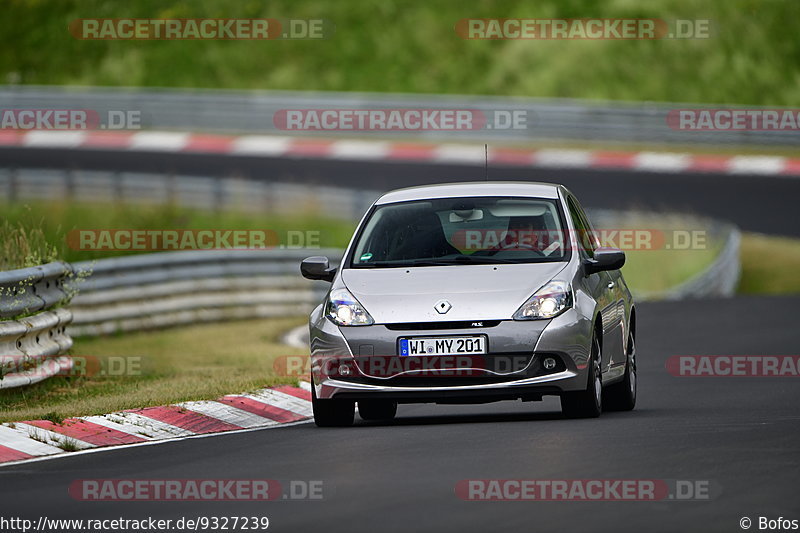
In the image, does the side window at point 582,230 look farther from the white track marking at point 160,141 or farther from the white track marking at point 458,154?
the white track marking at point 160,141

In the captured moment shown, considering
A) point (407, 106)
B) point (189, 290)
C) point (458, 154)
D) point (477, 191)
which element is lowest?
point (189, 290)

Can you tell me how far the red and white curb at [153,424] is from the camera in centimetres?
1044

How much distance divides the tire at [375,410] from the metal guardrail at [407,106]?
2513cm

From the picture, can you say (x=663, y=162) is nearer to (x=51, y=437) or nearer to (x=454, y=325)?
(x=454, y=325)

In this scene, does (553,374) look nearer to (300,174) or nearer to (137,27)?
(300,174)

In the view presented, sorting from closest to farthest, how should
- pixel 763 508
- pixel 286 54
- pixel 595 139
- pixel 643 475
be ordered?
pixel 763 508 < pixel 643 475 < pixel 595 139 < pixel 286 54

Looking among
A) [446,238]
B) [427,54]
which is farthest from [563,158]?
[446,238]

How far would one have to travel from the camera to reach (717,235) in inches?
1158

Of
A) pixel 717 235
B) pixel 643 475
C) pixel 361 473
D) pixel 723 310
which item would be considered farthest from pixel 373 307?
pixel 717 235

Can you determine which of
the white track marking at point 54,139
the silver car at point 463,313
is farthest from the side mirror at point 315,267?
the white track marking at point 54,139

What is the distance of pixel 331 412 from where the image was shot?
11484mm

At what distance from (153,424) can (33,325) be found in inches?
Answer: 84.4

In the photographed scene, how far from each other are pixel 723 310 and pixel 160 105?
825 inches

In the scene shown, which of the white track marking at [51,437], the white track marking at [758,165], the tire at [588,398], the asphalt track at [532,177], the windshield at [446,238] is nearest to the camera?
the white track marking at [51,437]
